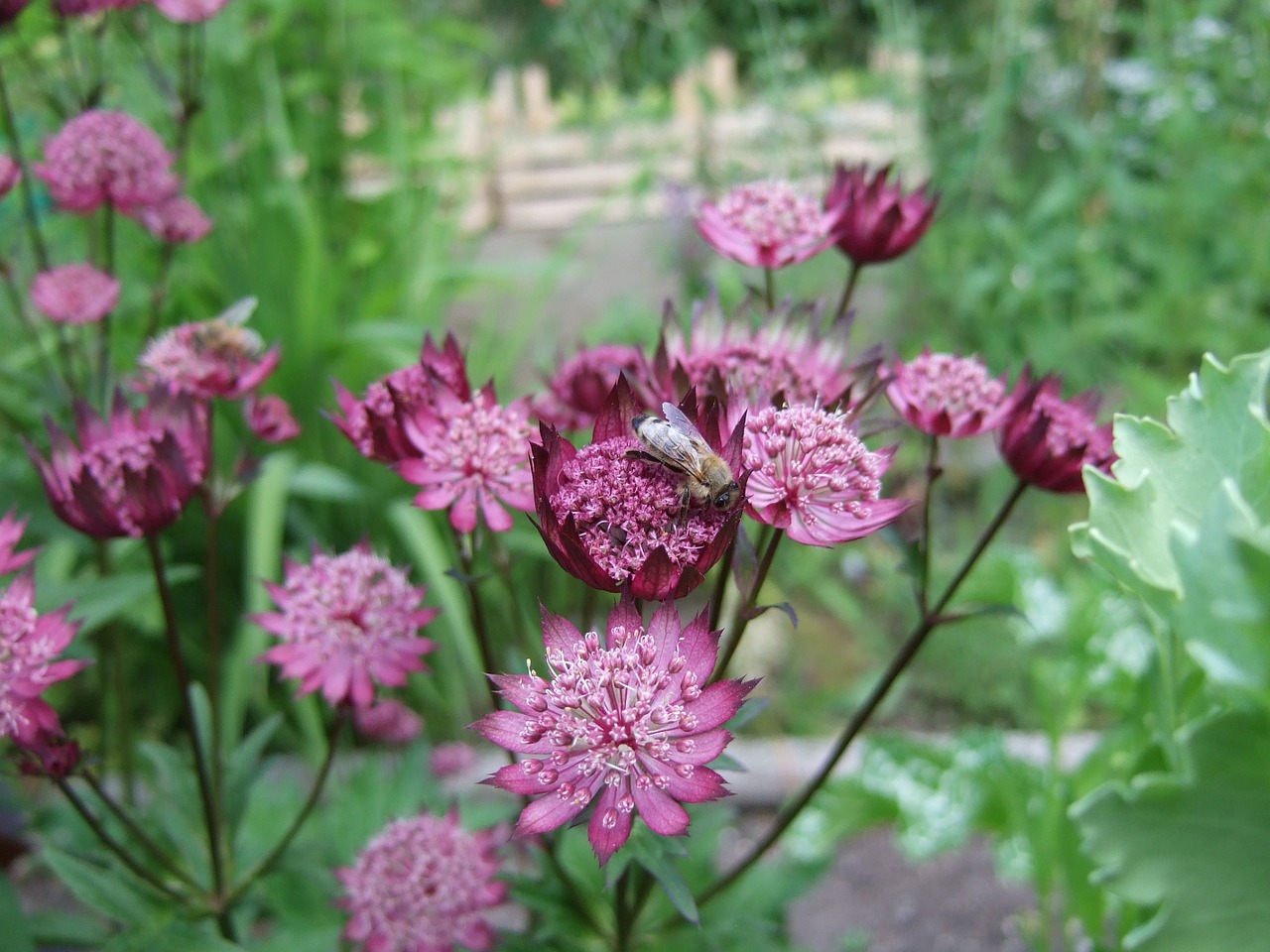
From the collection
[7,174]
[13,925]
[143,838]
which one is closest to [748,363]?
[143,838]

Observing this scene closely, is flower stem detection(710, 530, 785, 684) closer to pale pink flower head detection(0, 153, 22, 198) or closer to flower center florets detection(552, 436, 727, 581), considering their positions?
flower center florets detection(552, 436, 727, 581)

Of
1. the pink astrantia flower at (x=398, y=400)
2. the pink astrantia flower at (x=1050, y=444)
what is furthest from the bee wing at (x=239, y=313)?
the pink astrantia flower at (x=1050, y=444)

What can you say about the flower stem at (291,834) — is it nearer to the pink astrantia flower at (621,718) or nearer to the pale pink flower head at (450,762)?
the pink astrantia flower at (621,718)

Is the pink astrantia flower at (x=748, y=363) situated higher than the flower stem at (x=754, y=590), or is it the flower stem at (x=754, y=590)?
the pink astrantia flower at (x=748, y=363)

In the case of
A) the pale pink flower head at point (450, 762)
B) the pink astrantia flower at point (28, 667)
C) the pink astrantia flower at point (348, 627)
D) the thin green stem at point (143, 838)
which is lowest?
the pale pink flower head at point (450, 762)

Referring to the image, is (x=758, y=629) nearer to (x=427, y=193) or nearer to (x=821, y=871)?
(x=821, y=871)

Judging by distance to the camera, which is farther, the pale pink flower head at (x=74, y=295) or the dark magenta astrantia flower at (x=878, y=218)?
the pale pink flower head at (x=74, y=295)

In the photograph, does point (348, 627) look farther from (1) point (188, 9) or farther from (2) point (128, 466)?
(1) point (188, 9)
